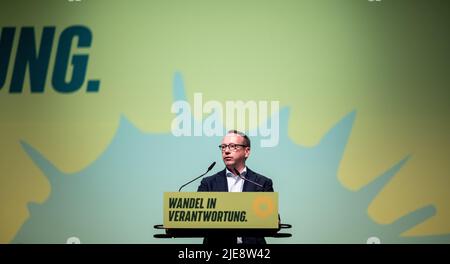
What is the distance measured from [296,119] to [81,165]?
175 cm

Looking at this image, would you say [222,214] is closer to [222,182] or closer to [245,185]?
[245,185]

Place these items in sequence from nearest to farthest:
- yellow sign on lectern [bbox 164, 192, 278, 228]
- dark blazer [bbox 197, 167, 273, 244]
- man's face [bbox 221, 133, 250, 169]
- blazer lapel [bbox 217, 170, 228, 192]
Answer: yellow sign on lectern [bbox 164, 192, 278, 228] < dark blazer [bbox 197, 167, 273, 244] < blazer lapel [bbox 217, 170, 228, 192] < man's face [bbox 221, 133, 250, 169]

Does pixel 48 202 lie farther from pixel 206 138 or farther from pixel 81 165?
pixel 206 138

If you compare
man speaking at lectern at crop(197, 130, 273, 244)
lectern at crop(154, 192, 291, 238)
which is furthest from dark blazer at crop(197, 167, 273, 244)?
lectern at crop(154, 192, 291, 238)

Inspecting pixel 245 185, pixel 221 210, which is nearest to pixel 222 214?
pixel 221 210

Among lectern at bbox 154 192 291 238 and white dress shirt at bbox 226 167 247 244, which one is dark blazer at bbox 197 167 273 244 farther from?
lectern at bbox 154 192 291 238

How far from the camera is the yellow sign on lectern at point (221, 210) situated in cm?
322

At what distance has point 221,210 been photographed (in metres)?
3.23

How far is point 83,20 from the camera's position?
5.32 meters

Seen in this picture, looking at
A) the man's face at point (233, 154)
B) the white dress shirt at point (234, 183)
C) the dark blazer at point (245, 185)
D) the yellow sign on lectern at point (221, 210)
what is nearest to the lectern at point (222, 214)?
the yellow sign on lectern at point (221, 210)

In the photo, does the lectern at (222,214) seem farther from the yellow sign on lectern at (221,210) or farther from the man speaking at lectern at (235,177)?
the man speaking at lectern at (235,177)

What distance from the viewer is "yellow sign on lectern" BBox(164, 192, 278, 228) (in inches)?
127

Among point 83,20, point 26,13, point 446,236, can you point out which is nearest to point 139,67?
point 83,20

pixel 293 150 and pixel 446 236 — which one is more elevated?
pixel 293 150
